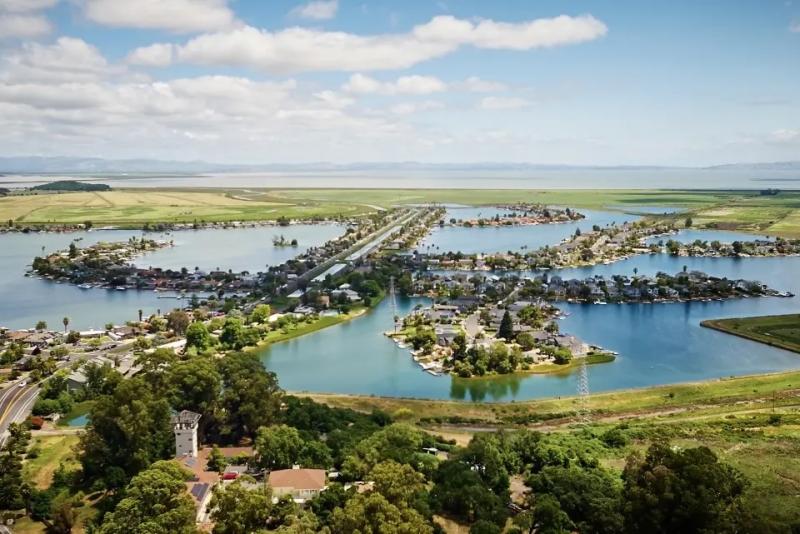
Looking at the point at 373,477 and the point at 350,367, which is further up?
the point at 373,477

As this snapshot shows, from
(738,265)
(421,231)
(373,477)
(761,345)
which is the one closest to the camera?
(373,477)

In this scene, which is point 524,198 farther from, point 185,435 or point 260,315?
point 185,435

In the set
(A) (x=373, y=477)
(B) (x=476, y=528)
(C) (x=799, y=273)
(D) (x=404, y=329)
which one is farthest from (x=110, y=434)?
(C) (x=799, y=273)

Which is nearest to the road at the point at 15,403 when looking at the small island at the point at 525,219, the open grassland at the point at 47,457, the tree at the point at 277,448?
the open grassland at the point at 47,457

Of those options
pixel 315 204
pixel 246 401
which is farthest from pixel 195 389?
pixel 315 204

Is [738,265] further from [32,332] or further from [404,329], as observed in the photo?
[32,332]

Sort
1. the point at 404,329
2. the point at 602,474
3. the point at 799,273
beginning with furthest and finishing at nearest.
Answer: the point at 799,273
the point at 404,329
the point at 602,474
